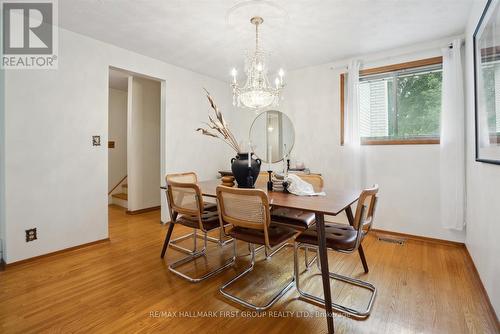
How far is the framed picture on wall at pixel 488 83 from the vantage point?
152 centimetres

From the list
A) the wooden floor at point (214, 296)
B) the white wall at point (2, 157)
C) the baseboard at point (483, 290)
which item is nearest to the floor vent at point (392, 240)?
the wooden floor at point (214, 296)

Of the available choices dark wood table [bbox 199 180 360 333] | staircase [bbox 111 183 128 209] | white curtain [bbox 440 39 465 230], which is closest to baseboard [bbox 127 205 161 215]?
staircase [bbox 111 183 128 209]

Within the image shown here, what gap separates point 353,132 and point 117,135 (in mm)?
4766

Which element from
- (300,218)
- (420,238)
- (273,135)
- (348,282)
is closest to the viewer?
(348,282)

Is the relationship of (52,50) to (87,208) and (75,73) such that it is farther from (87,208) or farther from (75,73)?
(87,208)

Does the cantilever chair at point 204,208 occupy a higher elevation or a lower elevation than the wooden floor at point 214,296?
higher

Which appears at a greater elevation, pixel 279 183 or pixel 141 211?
pixel 279 183

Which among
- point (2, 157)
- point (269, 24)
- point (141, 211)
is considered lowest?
point (141, 211)

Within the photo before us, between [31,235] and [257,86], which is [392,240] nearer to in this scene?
[257,86]

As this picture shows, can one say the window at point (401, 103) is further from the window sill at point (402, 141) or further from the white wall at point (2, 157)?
the white wall at point (2, 157)

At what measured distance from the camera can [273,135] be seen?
13.7ft

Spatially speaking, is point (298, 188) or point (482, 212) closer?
point (482, 212)

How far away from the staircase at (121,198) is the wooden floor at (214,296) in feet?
7.49

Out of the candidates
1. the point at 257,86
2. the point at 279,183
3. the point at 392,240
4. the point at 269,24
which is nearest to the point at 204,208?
the point at 279,183
